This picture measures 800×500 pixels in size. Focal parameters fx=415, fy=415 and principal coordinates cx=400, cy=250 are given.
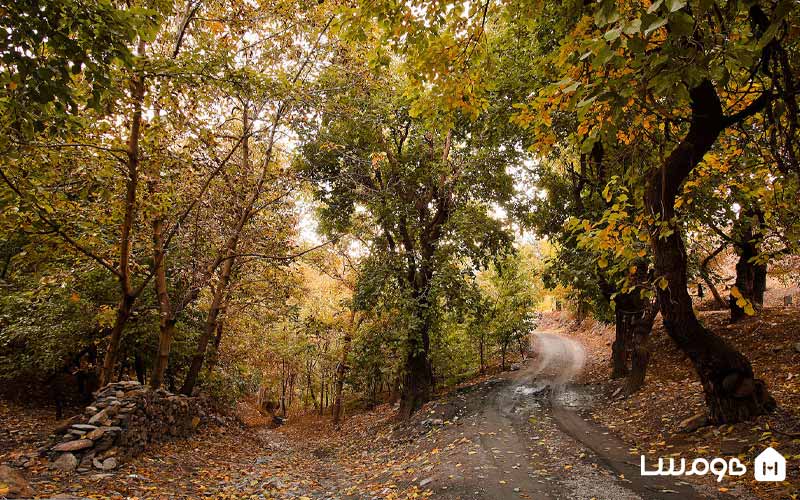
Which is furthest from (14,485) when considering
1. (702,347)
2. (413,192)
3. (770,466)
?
(413,192)

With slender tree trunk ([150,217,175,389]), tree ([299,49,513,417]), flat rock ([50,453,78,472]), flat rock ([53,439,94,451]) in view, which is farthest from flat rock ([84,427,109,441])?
tree ([299,49,513,417])

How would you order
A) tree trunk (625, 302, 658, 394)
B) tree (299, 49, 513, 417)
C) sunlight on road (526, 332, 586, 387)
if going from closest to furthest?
tree trunk (625, 302, 658, 394), tree (299, 49, 513, 417), sunlight on road (526, 332, 586, 387)

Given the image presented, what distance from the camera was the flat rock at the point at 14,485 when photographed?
4.97 m

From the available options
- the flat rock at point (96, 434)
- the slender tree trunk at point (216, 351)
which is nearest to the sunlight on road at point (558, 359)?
the slender tree trunk at point (216, 351)

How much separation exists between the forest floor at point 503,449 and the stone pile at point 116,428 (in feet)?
0.95

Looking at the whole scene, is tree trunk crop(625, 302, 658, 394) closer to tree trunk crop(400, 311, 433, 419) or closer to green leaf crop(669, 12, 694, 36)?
tree trunk crop(400, 311, 433, 419)

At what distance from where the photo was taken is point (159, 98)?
607cm

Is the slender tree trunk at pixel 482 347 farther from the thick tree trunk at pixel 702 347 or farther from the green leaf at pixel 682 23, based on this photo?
the green leaf at pixel 682 23

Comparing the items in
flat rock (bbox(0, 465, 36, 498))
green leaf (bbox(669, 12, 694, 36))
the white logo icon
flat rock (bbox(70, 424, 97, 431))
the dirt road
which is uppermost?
green leaf (bbox(669, 12, 694, 36))

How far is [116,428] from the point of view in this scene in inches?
310

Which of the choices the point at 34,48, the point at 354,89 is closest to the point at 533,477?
the point at 34,48

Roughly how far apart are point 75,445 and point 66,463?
0.42 m

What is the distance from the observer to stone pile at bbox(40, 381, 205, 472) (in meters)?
7.05

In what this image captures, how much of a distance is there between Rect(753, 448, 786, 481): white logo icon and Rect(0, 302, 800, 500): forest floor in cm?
12
